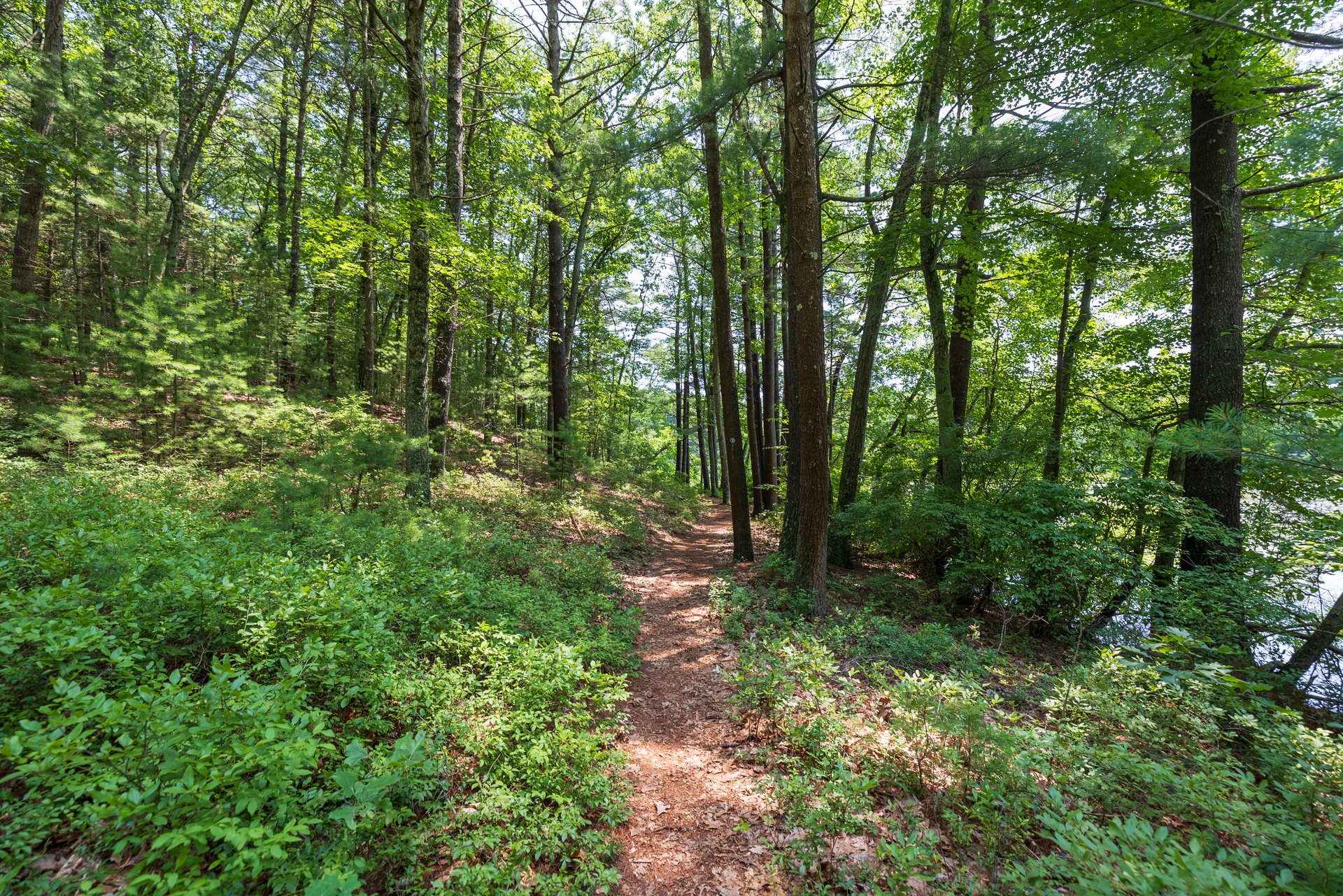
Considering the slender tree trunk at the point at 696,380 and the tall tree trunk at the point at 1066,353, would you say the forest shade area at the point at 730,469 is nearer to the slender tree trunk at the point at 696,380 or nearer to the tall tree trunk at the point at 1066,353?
the tall tree trunk at the point at 1066,353

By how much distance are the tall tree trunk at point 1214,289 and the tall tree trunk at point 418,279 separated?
1077cm

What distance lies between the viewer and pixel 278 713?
2340 mm

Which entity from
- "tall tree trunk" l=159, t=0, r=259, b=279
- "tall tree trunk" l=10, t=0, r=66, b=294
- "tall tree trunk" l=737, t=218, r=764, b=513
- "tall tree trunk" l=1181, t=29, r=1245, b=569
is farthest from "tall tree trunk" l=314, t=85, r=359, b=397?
"tall tree trunk" l=1181, t=29, r=1245, b=569

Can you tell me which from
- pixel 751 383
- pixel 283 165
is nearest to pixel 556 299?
pixel 751 383

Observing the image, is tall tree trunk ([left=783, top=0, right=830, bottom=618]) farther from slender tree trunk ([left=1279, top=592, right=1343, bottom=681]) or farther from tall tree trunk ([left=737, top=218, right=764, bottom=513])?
tall tree trunk ([left=737, top=218, right=764, bottom=513])

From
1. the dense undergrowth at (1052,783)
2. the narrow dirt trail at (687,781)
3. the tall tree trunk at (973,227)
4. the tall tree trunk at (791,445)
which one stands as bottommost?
the narrow dirt trail at (687,781)

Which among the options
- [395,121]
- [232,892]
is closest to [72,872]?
[232,892]

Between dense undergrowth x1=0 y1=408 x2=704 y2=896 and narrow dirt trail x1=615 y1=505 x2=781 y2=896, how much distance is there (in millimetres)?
298

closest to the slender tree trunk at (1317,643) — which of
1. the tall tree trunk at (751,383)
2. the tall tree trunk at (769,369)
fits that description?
the tall tree trunk at (769,369)

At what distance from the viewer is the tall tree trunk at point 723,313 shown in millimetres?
8867

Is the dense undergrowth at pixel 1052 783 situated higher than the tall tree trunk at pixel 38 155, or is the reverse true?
the tall tree trunk at pixel 38 155

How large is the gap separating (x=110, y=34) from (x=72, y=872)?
18.6m

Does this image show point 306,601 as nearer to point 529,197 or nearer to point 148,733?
point 148,733

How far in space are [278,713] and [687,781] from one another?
9.03 feet
